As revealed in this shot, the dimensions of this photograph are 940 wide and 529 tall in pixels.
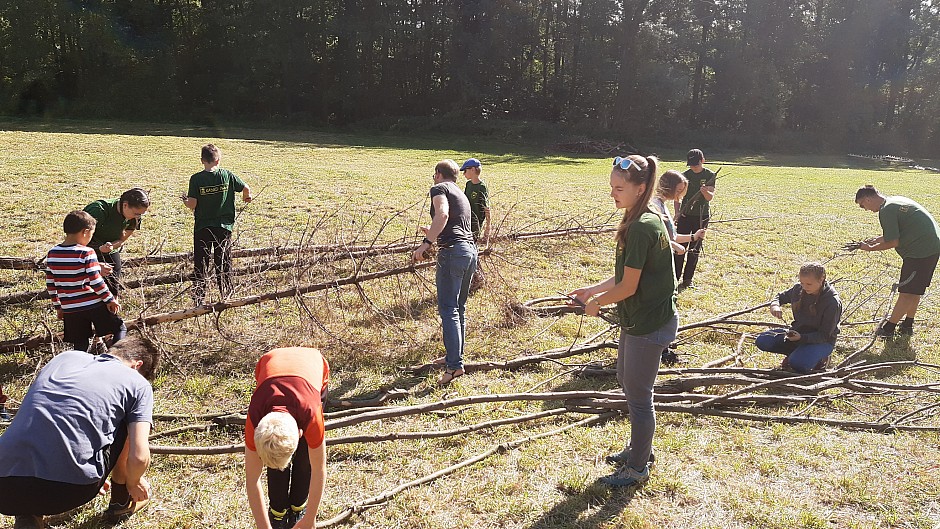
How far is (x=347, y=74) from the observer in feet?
105

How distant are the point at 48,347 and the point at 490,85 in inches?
1194

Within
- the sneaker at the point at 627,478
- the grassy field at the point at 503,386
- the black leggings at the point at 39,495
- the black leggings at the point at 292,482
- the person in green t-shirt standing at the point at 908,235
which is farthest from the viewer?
the person in green t-shirt standing at the point at 908,235

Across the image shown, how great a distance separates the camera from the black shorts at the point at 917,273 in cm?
533

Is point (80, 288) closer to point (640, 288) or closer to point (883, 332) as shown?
point (640, 288)

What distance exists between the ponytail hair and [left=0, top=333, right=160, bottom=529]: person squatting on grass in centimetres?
215

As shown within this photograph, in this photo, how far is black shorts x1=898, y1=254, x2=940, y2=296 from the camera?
5328 mm

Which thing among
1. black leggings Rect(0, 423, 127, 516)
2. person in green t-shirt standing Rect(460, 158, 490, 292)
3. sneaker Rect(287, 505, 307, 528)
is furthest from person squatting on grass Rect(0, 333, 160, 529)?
person in green t-shirt standing Rect(460, 158, 490, 292)

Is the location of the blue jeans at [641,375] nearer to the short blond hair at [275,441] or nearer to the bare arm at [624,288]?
the bare arm at [624,288]

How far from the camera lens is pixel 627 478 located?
318cm

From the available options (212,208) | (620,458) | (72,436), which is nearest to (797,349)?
(620,458)

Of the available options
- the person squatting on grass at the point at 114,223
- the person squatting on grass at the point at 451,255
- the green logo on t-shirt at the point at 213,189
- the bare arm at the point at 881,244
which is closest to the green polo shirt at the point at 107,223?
the person squatting on grass at the point at 114,223

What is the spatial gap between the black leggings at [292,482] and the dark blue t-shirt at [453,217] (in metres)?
1.93

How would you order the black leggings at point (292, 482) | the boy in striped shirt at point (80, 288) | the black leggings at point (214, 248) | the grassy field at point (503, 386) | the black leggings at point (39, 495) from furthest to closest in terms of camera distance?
the black leggings at point (214, 248) → the boy in striped shirt at point (80, 288) → the grassy field at point (503, 386) → the black leggings at point (292, 482) → the black leggings at point (39, 495)

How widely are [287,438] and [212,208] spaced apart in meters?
3.65
